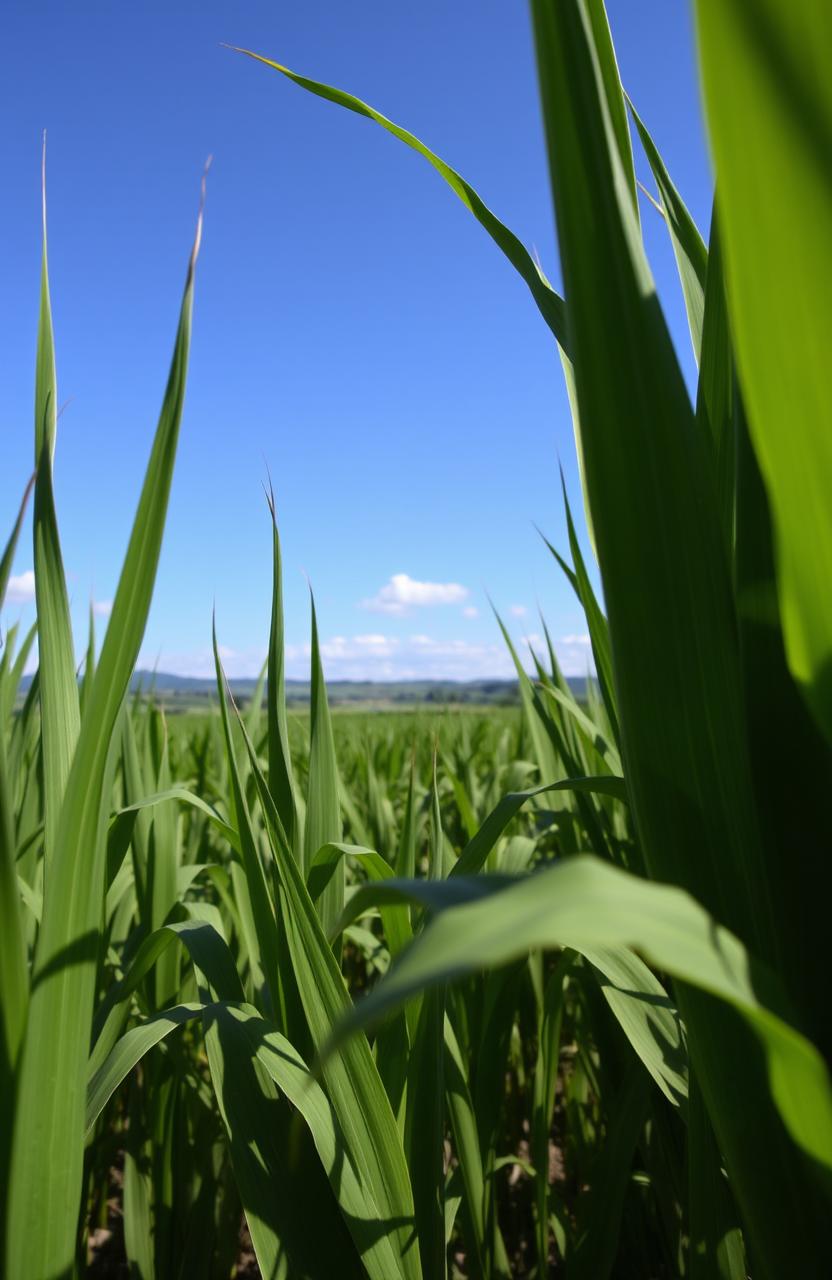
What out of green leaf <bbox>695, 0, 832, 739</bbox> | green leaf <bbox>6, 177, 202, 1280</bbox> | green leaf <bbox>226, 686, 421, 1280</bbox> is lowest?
green leaf <bbox>226, 686, 421, 1280</bbox>

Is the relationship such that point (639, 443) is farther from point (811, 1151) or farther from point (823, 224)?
point (811, 1151)

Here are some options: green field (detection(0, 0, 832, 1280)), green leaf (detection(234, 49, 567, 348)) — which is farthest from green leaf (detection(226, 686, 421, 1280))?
green leaf (detection(234, 49, 567, 348))

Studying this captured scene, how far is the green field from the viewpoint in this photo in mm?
245

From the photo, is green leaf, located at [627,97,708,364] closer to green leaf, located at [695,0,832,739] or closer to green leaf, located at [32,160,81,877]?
green leaf, located at [695,0,832,739]

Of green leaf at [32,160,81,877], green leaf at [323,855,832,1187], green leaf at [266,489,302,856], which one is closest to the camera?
green leaf at [323,855,832,1187]

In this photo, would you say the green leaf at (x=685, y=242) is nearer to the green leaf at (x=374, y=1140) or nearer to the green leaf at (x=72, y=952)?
the green leaf at (x=72, y=952)

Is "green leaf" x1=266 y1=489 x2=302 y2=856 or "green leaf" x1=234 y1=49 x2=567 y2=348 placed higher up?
"green leaf" x1=234 y1=49 x2=567 y2=348

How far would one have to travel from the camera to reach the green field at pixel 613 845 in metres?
0.24

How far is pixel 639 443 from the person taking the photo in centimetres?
32

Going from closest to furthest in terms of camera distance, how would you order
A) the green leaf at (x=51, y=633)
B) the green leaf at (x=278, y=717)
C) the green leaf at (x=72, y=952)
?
the green leaf at (x=72, y=952), the green leaf at (x=51, y=633), the green leaf at (x=278, y=717)

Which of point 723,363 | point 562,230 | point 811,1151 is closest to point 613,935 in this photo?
point 811,1151

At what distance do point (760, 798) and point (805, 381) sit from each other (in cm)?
18

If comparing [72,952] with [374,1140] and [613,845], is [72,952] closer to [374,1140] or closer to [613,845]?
[374,1140]

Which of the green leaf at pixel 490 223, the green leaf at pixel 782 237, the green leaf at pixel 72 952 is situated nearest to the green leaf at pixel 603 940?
the green leaf at pixel 782 237
